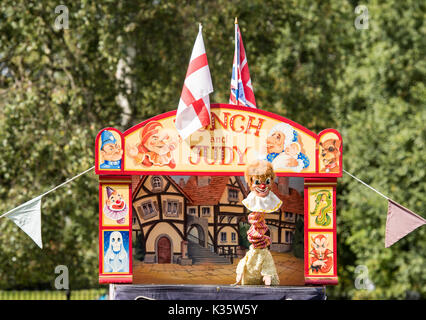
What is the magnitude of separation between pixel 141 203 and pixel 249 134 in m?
1.64

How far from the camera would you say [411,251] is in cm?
1838

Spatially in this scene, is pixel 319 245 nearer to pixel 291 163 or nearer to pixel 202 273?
pixel 291 163

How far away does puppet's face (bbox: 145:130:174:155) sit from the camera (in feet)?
31.7

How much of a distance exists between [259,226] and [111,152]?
200 centimetres

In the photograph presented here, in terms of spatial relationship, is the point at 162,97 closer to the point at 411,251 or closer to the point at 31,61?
the point at 31,61

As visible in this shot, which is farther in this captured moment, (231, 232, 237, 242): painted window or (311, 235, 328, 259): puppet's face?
(231, 232, 237, 242): painted window

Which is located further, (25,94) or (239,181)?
(25,94)

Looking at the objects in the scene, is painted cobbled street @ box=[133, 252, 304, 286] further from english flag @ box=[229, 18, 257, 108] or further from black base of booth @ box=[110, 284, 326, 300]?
english flag @ box=[229, 18, 257, 108]

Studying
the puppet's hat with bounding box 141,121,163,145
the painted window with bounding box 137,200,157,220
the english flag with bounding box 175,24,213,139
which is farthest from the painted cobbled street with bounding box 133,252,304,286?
the english flag with bounding box 175,24,213,139

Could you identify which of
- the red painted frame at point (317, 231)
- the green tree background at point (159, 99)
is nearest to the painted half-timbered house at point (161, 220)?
the red painted frame at point (317, 231)

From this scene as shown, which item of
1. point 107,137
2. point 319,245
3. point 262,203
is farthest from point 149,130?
point 319,245

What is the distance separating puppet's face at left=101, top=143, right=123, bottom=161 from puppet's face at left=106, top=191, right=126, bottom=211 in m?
0.43

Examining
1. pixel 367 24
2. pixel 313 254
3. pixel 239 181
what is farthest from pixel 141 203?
pixel 367 24

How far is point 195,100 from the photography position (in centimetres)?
982
